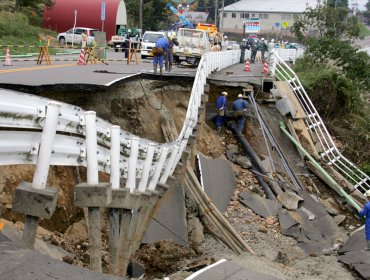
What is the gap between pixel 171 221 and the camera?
1178cm

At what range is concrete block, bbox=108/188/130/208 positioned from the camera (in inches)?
268

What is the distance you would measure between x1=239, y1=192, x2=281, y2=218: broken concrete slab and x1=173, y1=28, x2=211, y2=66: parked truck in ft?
45.0

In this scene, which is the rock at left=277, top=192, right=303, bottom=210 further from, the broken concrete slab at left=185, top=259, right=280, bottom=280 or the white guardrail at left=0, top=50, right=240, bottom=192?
the broken concrete slab at left=185, top=259, right=280, bottom=280

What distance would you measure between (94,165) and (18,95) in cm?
119

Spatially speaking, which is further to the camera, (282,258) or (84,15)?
(84,15)

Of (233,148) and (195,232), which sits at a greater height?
(233,148)

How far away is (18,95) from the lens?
5156 mm

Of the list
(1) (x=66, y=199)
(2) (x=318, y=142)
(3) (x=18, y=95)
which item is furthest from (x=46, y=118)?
(2) (x=318, y=142)

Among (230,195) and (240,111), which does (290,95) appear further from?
(230,195)

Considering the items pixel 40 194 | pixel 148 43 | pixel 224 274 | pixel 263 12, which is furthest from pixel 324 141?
pixel 263 12

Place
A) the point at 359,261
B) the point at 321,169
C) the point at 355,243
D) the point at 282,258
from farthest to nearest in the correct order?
1. the point at 321,169
2. the point at 355,243
3. the point at 282,258
4. the point at 359,261

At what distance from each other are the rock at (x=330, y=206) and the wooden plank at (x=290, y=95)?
13.1 ft

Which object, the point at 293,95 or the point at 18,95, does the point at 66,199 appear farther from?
the point at 293,95

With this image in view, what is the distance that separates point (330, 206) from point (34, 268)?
45.6 ft
